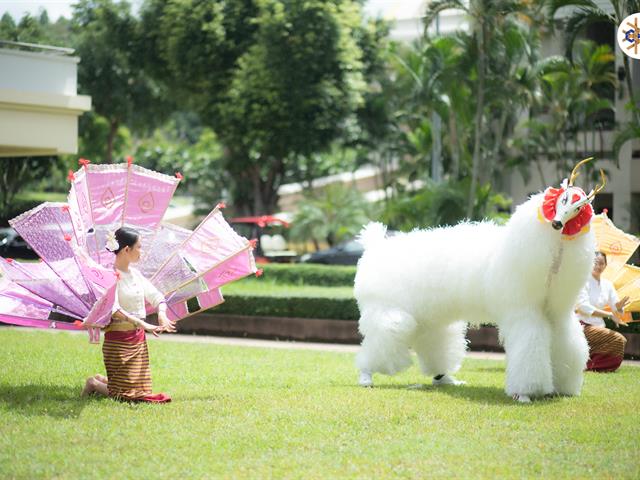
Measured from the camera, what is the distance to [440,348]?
1072cm

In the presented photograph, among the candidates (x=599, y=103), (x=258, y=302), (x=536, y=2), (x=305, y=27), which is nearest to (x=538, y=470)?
(x=258, y=302)

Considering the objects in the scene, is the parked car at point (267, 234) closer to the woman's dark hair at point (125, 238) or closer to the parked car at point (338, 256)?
the parked car at point (338, 256)

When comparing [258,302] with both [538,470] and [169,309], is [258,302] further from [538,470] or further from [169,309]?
[538,470]

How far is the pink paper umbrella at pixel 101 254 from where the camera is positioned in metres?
8.99

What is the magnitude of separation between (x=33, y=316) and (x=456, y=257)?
413cm

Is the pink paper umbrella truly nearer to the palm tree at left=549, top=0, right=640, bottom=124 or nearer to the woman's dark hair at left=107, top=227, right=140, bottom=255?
the woman's dark hair at left=107, top=227, right=140, bottom=255

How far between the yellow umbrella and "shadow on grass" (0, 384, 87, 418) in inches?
261

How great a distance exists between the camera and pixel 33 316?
9.01 meters

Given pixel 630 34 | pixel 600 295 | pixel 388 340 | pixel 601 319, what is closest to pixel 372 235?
pixel 388 340

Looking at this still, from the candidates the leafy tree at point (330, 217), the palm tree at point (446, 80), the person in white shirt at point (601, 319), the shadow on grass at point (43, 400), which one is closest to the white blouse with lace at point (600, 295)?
the person in white shirt at point (601, 319)

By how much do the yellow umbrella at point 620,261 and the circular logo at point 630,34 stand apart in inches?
206

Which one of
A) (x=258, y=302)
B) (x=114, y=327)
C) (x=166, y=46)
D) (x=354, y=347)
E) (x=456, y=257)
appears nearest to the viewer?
(x=114, y=327)

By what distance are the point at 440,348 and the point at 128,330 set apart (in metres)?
3.58

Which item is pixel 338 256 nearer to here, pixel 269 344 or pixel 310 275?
pixel 310 275
